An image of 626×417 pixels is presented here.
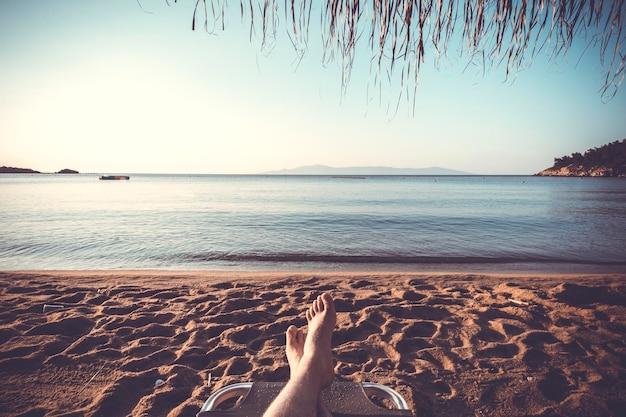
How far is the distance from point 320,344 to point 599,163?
106m

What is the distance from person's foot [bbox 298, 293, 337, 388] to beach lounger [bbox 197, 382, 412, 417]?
106mm

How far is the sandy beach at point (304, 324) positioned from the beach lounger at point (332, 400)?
0.45 metres

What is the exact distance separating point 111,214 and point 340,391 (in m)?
15.6

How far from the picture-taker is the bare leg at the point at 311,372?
4.61 feet

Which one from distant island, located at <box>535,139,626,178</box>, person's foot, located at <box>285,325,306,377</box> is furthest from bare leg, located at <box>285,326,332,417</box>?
distant island, located at <box>535,139,626,178</box>

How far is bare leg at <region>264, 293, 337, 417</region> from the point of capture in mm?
1407

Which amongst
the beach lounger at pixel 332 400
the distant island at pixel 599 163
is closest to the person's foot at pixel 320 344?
the beach lounger at pixel 332 400

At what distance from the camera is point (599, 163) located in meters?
77.5

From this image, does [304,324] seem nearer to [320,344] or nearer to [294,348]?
[294,348]

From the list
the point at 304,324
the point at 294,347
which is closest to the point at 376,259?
the point at 304,324

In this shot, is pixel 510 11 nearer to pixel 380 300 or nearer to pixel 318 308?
pixel 318 308

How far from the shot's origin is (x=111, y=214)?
46.1 feet

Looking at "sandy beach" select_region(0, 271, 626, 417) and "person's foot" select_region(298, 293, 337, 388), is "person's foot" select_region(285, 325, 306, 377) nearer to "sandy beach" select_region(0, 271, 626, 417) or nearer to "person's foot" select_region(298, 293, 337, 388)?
"person's foot" select_region(298, 293, 337, 388)

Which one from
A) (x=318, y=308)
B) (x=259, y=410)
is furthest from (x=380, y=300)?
(x=259, y=410)
